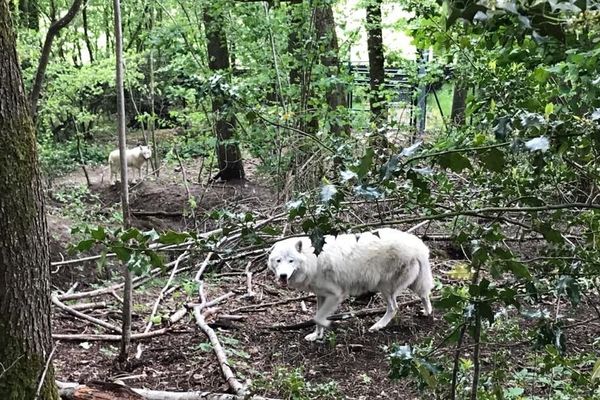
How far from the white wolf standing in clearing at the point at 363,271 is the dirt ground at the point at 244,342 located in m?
0.27

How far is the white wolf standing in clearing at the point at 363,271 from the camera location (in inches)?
242

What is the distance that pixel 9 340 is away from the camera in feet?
10.2

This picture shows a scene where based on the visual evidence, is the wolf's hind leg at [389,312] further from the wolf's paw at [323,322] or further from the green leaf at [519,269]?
the green leaf at [519,269]

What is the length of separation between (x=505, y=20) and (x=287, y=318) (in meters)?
5.23

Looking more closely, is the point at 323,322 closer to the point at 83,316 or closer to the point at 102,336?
the point at 102,336

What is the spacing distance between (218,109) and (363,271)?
407 centimetres

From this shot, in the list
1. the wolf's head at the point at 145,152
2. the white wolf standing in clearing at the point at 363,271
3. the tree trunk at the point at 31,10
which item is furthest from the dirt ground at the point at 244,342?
the tree trunk at the point at 31,10

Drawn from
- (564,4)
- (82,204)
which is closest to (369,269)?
(564,4)

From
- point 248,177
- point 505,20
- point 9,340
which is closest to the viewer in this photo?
point 505,20

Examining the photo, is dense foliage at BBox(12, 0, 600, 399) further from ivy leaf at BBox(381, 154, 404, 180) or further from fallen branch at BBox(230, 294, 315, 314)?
fallen branch at BBox(230, 294, 315, 314)

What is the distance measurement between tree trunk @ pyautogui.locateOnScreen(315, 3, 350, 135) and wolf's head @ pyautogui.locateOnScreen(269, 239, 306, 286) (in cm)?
349

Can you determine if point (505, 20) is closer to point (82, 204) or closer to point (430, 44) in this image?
point (430, 44)

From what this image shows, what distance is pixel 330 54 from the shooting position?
9.26m

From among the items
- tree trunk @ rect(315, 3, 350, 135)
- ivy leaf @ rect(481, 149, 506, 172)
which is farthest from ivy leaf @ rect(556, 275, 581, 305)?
tree trunk @ rect(315, 3, 350, 135)
